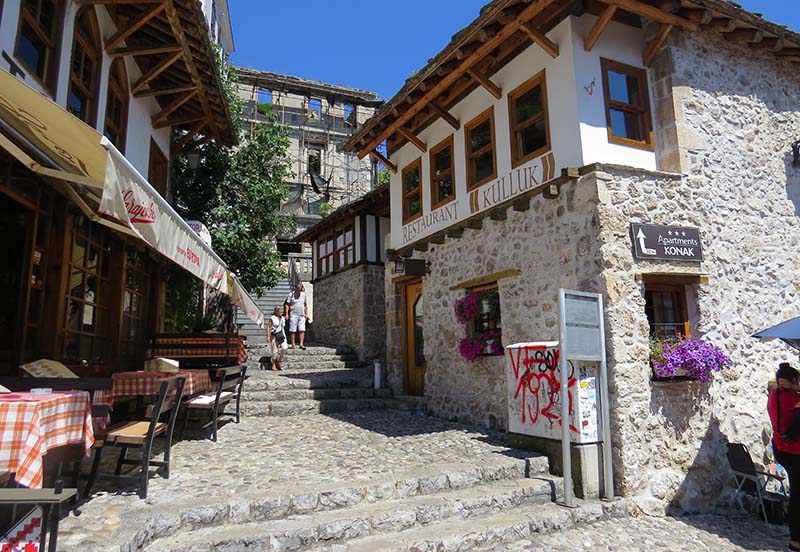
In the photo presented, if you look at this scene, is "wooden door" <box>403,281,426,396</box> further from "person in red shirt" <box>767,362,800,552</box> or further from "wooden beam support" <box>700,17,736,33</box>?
"wooden beam support" <box>700,17,736,33</box>

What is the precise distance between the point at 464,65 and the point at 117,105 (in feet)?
16.6

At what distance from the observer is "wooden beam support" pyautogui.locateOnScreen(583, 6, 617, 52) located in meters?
6.21

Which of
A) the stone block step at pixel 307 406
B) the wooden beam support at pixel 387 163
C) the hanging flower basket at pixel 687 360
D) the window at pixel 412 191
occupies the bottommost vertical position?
the stone block step at pixel 307 406

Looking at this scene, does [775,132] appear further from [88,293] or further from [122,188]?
[88,293]

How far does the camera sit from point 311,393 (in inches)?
387

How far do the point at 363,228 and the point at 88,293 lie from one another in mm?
8665

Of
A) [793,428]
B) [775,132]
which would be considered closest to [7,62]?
[793,428]

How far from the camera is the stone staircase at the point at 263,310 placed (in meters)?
17.0

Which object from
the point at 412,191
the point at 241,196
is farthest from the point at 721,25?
the point at 241,196

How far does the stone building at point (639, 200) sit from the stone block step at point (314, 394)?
240 centimetres

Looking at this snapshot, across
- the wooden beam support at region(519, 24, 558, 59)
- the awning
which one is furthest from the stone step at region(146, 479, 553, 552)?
the wooden beam support at region(519, 24, 558, 59)

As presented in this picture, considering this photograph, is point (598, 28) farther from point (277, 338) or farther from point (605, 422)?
point (277, 338)

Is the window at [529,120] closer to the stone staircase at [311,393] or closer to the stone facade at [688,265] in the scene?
the stone facade at [688,265]

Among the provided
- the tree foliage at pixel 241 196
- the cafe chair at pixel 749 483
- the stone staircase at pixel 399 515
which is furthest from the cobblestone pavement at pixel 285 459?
the tree foliage at pixel 241 196
